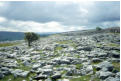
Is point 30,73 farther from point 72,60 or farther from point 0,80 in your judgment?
point 72,60

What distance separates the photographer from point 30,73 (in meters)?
21.3

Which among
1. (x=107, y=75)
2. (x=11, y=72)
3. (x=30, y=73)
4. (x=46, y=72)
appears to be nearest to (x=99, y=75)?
(x=107, y=75)

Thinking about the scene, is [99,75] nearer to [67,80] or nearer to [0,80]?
[67,80]

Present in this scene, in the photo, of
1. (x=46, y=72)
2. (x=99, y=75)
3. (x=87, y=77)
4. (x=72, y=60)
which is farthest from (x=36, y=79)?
(x=72, y=60)

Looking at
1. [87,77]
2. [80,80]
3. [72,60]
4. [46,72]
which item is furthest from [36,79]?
[72,60]

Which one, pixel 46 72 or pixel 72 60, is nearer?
→ pixel 46 72

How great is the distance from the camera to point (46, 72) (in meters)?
19.9

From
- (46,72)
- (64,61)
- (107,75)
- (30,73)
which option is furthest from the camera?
(64,61)

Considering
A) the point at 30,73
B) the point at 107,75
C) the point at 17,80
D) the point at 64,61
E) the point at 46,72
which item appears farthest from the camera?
the point at 64,61

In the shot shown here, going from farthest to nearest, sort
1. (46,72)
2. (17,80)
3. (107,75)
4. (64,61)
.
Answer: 1. (64,61)
2. (46,72)
3. (17,80)
4. (107,75)

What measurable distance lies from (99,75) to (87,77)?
1.88m

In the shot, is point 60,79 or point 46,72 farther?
point 46,72

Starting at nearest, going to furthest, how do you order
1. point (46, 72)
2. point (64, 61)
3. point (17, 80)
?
point (17, 80), point (46, 72), point (64, 61)

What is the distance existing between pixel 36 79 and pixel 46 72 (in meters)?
2.08
